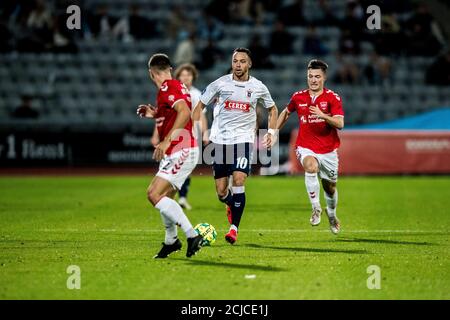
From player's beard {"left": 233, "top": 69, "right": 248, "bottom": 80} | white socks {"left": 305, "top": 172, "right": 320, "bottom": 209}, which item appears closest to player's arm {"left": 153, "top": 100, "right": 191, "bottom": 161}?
player's beard {"left": 233, "top": 69, "right": 248, "bottom": 80}

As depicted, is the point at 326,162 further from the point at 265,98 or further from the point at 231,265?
the point at 231,265

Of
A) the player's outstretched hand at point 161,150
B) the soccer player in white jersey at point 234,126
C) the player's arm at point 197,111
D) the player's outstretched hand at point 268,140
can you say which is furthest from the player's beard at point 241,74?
the player's outstretched hand at point 161,150

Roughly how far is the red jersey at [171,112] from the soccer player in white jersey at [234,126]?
1608 millimetres

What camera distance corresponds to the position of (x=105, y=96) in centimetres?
2861

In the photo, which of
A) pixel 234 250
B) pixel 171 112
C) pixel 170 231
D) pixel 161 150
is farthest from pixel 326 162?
pixel 161 150

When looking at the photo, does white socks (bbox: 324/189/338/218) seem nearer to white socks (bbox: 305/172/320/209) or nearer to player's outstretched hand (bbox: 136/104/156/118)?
white socks (bbox: 305/172/320/209)

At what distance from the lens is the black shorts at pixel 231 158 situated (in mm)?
11148

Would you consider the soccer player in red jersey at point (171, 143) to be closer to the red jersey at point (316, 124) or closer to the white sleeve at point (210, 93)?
the white sleeve at point (210, 93)

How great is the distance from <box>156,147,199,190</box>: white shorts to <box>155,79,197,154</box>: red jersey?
0.20 feet

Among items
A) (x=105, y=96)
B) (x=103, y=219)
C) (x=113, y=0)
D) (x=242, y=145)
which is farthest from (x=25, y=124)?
(x=242, y=145)

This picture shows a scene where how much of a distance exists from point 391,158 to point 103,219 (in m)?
12.5

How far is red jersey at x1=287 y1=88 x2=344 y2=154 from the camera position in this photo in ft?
39.3

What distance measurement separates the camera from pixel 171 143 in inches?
378
